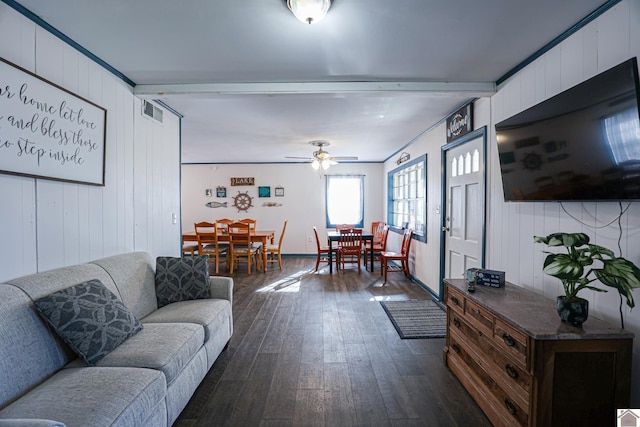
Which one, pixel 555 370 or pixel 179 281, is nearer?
pixel 555 370

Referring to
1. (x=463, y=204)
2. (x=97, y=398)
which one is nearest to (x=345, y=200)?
(x=463, y=204)

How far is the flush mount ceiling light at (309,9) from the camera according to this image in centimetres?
150

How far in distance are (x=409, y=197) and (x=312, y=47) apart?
3830 millimetres

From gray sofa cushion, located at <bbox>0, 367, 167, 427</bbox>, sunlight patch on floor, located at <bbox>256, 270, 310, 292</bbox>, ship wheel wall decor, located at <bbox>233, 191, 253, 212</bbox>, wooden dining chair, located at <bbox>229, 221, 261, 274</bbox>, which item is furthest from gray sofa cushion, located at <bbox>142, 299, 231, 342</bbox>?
ship wheel wall decor, located at <bbox>233, 191, 253, 212</bbox>

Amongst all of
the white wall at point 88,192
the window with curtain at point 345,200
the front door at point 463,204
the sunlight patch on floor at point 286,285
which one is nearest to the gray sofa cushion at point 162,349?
the white wall at point 88,192

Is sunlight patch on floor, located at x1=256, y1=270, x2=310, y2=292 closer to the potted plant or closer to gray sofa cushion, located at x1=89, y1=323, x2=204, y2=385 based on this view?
gray sofa cushion, located at x1=89, y1=323, x2=204, y2=385

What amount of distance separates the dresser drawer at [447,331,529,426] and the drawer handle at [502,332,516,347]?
0.26m

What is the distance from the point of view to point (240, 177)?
281 inches

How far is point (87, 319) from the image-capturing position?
153 cm

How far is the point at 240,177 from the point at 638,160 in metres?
6.81

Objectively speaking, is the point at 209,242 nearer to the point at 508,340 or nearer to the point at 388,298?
the point at 388,298

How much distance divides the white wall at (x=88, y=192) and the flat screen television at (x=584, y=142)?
318 cm

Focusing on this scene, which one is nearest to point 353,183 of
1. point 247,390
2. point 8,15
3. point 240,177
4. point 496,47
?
point 240,177

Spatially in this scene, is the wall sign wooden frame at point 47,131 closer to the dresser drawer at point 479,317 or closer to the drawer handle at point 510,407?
the dresser drawer at point 479,317
